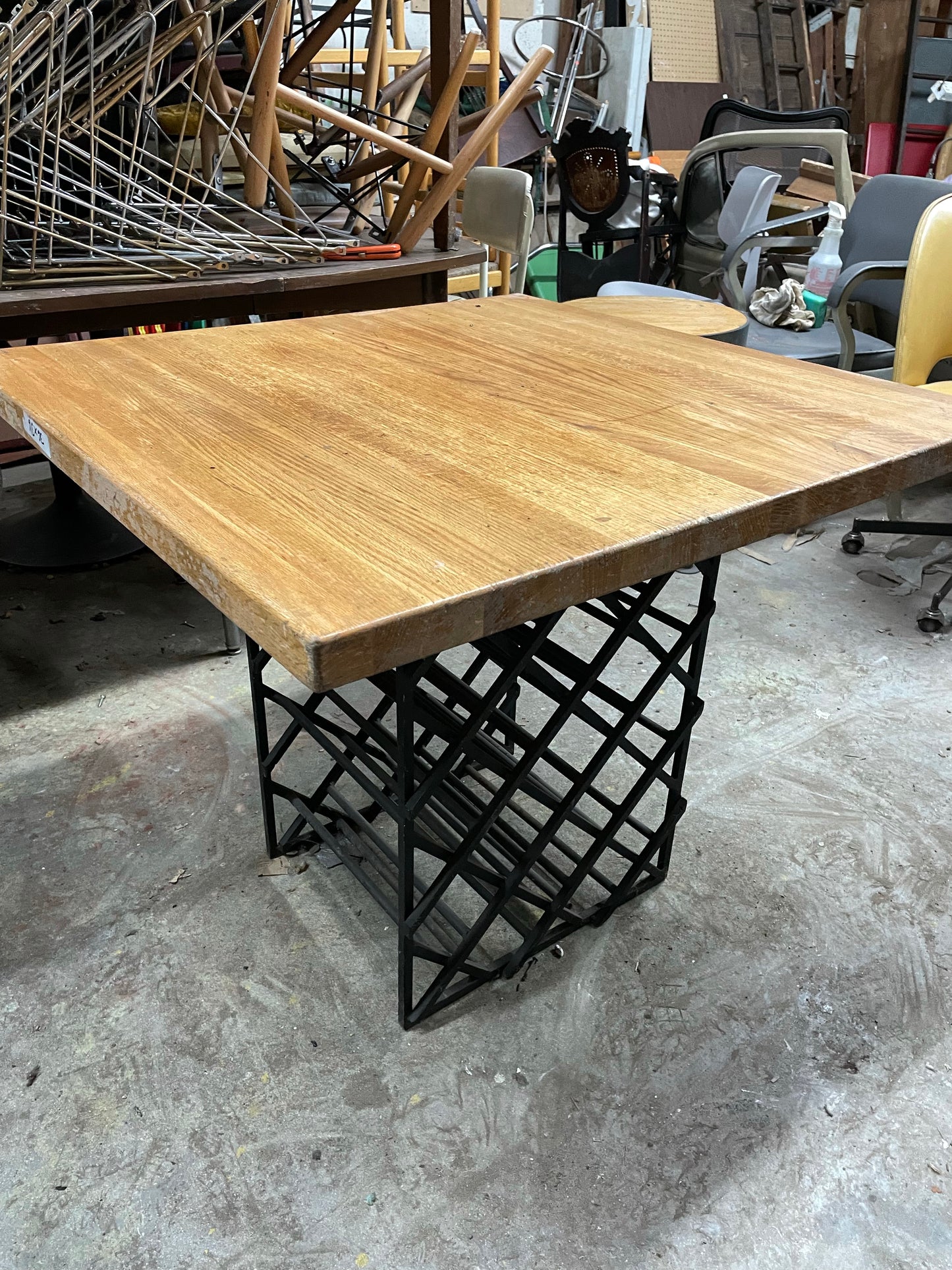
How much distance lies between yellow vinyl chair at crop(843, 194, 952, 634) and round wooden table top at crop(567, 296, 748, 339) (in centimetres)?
37

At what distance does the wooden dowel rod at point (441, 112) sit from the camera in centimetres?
177

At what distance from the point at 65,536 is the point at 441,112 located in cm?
144

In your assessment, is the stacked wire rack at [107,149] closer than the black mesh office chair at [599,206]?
Yes

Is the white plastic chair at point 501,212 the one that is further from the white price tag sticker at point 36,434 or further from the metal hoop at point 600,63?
the metal hoop at point 600,63

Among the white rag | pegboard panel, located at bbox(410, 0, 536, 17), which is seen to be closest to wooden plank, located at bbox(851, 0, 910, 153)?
pegboard panel, located at bbox(410, 0, 536, 17)

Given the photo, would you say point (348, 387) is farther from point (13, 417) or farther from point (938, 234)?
point (938, 234)

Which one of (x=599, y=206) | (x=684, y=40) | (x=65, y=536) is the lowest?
(x=65, y=536)

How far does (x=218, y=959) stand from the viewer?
130 cm

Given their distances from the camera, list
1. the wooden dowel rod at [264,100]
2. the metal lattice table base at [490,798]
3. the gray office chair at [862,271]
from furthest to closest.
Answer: the gray office chair at [862,271] < the wooden dowel rod at [264,100] < the metal lattice table base at [490,798]

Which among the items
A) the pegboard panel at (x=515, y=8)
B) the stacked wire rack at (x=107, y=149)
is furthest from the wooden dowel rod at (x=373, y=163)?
the pegboard panel at (x=515, y=8)

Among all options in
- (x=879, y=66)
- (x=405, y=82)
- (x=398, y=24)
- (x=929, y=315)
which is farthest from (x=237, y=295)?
(x=879, y=66)

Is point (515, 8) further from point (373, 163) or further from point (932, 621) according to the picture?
point (932, 621)

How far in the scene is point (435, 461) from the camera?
915 millimetres

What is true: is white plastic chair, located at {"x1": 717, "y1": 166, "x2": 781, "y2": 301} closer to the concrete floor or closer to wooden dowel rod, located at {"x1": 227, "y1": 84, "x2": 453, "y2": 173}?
wooden dowel rod, located at {"x1": 227, "y1": 84, "x2": 453, "y2": 173}
